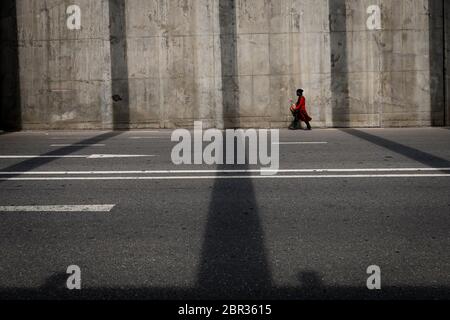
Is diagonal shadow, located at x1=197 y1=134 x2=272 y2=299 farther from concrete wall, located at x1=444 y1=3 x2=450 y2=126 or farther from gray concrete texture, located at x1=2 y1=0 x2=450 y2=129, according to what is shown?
concrete wall, located at x1=444 y1=3 x2=450 y2=126

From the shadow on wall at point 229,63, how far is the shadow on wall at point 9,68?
312 inches

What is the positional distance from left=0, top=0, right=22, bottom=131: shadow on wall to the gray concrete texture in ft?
0.74

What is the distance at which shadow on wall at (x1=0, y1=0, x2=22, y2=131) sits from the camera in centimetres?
1945

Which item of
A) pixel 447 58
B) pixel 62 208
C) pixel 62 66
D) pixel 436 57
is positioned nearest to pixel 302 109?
pixel 436 57

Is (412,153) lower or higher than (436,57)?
lower

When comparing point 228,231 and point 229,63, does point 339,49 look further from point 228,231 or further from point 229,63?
point 228,231

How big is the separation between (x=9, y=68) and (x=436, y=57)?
53.6 ft

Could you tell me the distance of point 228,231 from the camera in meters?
4.83

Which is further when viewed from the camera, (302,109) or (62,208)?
(302,109)

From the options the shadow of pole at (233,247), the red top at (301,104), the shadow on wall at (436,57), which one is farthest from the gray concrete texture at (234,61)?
the shadow of pole at (233,247)

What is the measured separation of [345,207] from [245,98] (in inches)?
541

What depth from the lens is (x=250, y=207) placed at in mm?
5801

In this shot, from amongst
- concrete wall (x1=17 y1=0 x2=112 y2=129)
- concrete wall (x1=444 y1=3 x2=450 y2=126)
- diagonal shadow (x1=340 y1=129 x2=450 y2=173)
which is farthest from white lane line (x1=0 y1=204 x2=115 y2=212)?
concrete wall (x1=444 y1=3 x2=450 y2=126)
